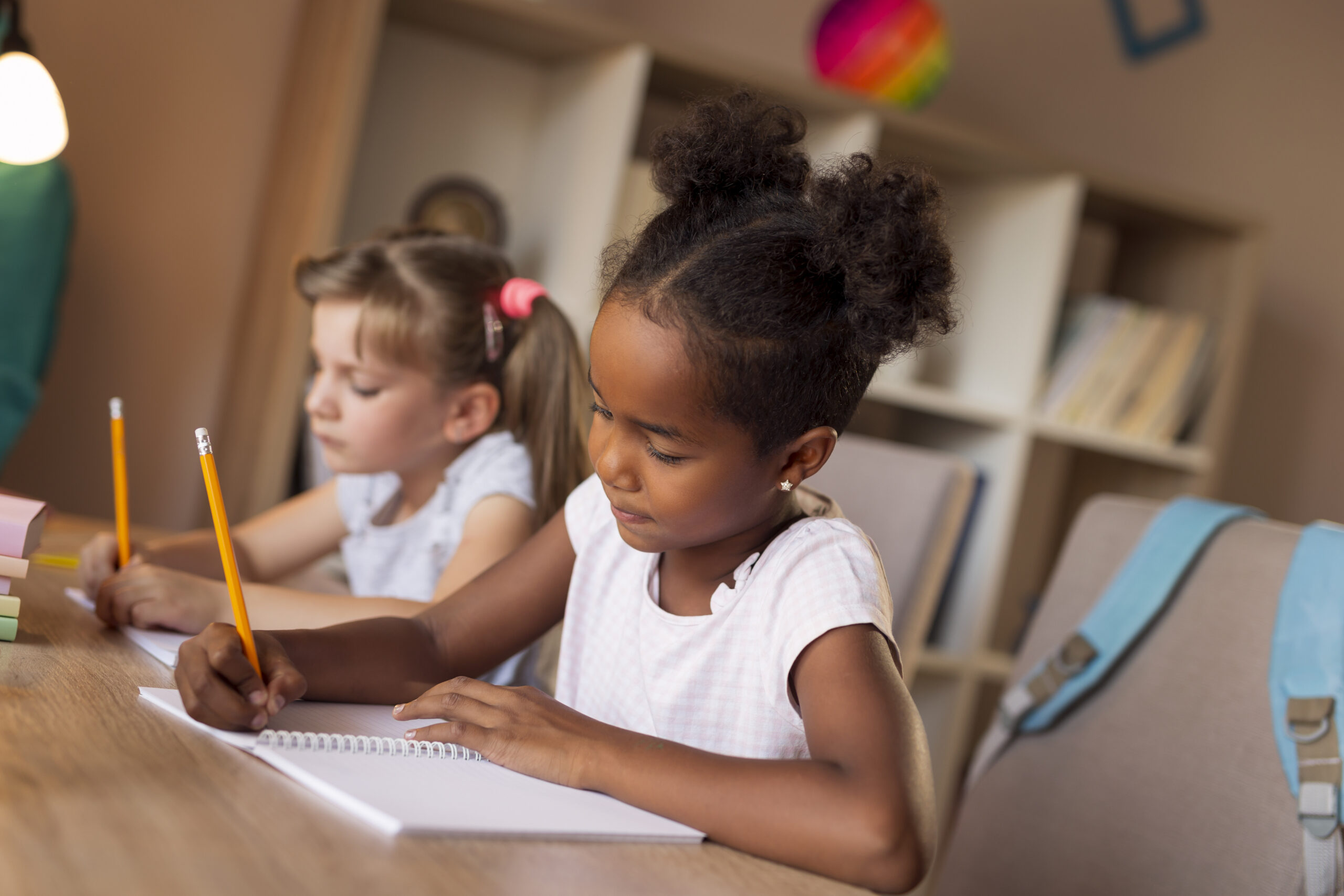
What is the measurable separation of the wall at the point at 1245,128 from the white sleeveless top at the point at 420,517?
53.9 inches

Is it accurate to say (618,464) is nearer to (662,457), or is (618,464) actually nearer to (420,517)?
(662,457)

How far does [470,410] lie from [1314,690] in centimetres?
87

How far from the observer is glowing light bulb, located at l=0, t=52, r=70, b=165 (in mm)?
1029

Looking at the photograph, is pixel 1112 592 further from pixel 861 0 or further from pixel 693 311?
pixel 861 0

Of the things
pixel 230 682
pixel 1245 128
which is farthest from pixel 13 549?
pixel 1245 128

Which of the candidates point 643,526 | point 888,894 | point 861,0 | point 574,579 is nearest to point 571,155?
Answer: point 861,0

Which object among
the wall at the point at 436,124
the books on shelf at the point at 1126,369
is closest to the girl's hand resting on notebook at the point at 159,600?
the wall at the point at 436,124

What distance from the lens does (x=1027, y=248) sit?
226 centimetres

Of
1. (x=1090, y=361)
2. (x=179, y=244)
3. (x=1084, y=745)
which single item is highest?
(x=1090, y=361)

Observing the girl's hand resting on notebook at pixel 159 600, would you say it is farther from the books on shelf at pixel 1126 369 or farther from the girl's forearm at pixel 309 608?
the books on shelf at pixel 1126 369

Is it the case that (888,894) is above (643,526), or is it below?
below

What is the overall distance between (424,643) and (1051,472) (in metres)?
2.05

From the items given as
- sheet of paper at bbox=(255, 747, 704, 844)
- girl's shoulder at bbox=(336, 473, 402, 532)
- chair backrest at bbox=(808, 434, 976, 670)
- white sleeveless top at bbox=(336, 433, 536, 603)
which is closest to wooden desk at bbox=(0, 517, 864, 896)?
sheet of paper at bbox=(255, 747, 704, 844)

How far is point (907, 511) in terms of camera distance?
146 cm
